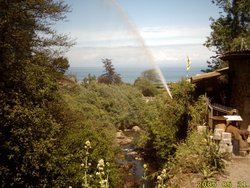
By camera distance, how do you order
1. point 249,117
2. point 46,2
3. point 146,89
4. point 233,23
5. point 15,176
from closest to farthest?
1. point 15,176
2. point 249,117
3. point 46,2
4. point 233,23
5. point 146,89

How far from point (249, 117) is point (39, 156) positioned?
11595 mm

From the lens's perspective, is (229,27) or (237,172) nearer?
(237,172)

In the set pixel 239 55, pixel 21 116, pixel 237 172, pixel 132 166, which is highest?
pixel 239 55

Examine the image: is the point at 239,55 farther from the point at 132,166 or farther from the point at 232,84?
the point at 132,166

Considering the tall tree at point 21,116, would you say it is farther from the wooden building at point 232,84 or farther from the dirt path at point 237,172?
the wooden building at point 232,84

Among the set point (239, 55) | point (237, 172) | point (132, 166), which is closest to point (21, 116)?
point (237, 172)

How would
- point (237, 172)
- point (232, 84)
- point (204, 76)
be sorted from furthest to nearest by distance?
1. point (232, 84)
2. point (204, 76)
3. point (237, 172)

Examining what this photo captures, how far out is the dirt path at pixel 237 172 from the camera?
11366 mm

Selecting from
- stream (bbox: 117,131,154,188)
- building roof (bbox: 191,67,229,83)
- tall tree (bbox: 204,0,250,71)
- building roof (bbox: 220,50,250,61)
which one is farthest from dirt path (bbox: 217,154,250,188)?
tall tree (bbox: 204,0,250,71)

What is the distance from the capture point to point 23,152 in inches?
488

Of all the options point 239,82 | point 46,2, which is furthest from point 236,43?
point 46,2

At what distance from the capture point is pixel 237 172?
12.2 m

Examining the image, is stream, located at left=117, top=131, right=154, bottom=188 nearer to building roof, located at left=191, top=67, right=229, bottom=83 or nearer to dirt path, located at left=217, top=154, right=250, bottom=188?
building roof, located at left=191, top=67, right=229, bottom=83

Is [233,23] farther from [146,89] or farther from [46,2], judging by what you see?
[146,89]
